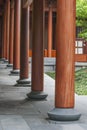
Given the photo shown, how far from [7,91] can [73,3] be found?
678 centimetres

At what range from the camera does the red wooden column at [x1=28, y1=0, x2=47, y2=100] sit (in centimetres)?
1298

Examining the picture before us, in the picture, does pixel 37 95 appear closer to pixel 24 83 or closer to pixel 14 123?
pixel 14 123

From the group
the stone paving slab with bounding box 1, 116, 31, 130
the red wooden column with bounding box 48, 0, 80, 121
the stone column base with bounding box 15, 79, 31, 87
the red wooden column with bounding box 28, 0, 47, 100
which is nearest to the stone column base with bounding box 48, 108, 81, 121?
the red wooden column with bounding box 48, 0, 80, 121

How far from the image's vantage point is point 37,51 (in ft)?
42.8

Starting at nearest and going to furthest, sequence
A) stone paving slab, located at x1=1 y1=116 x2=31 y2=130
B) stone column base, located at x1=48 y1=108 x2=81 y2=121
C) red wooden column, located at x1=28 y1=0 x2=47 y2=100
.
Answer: stone paving slab, located at x1=1 y1=116 x2=31 y2=130 < stone column base, located at x1=48 y1=108 x2=81 y2=121 < red wooden column, located at x1=28 y1=0 x2=47 y2=100

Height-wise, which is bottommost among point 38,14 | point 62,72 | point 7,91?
point 7,91

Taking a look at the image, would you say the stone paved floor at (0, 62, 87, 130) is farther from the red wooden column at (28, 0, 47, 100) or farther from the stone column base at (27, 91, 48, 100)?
the red wooden column at (28, 0, 47, 100)

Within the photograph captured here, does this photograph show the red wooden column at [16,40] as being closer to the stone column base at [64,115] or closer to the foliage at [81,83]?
the foliage at [81,83]

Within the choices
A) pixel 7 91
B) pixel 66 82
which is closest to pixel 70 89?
pixel 66 82

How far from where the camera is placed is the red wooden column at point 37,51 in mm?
12977

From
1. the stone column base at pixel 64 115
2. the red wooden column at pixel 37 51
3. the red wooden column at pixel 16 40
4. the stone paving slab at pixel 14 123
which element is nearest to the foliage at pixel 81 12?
the red wooden column at pixel 16 40

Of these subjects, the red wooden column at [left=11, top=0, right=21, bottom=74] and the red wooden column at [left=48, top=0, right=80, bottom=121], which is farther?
the red wooden column at [left=11, top=0, right=21, bottom=74]

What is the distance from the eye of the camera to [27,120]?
9.95 metres

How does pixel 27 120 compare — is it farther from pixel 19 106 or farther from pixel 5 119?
pixel 19 106
